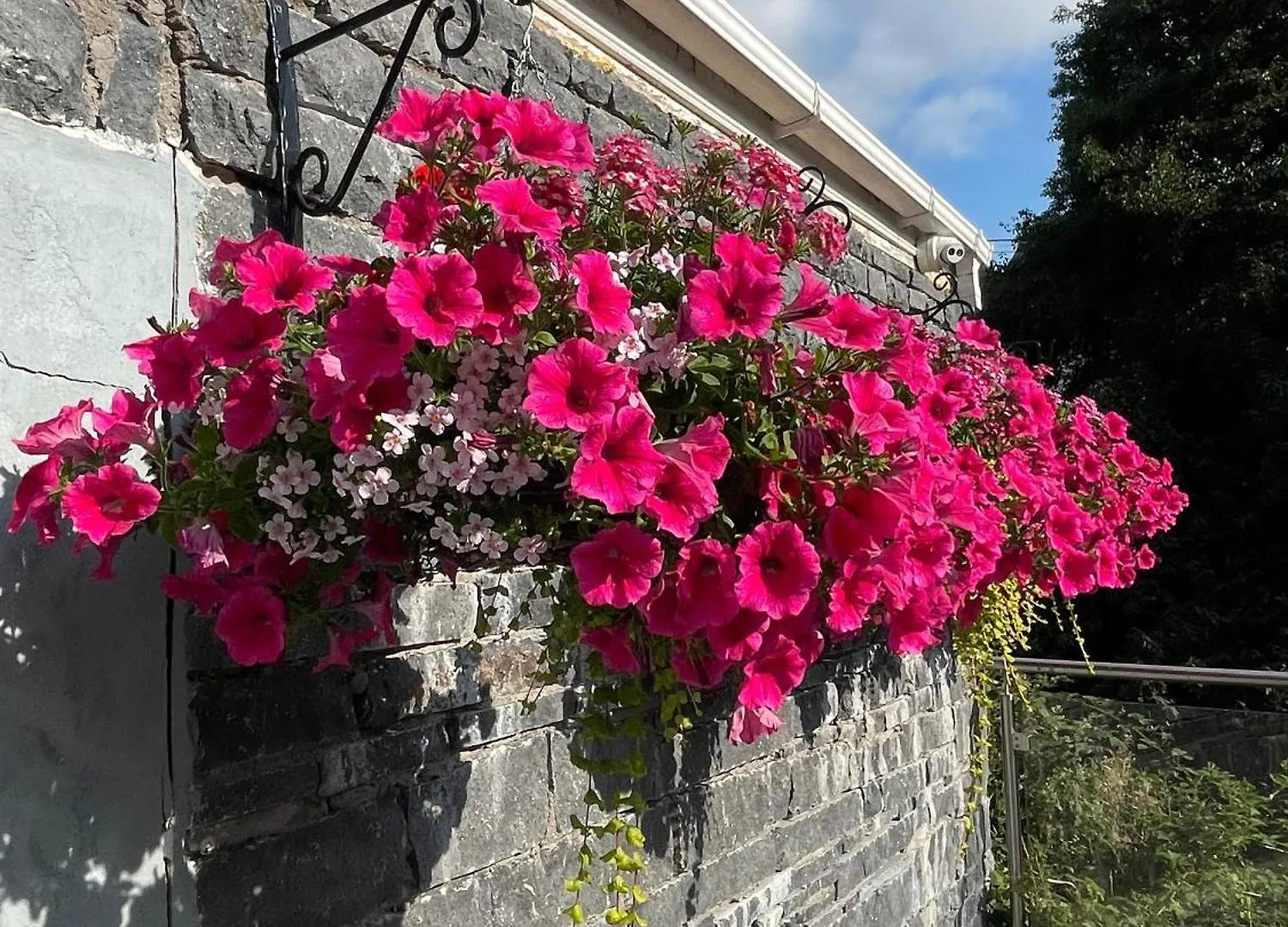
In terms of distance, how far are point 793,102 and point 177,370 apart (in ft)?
8.89

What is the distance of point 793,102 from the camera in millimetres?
3342

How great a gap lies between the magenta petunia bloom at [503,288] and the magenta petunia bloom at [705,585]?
12.1 inches

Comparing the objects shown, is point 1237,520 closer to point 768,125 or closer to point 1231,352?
point 1231,352

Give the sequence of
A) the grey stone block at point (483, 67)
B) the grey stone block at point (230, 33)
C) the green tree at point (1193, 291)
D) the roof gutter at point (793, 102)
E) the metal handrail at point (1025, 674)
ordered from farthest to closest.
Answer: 1. the green tree at point (1193, 291)
2. the metal handrail at point (1025, 674)
3. the roof gutter at point (793, 102)
4. the grey stone block at point (483, 67)
5. the grey stone block at point (230, 33)

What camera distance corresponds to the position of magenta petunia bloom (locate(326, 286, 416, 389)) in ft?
3.24

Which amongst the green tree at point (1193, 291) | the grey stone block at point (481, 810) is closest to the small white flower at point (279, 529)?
the grey stone block at point (481, 810)

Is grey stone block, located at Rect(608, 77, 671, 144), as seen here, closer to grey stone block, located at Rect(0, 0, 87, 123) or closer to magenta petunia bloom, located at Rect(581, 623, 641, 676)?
grey stone block, located at Rect(0, 0, 87, 123)

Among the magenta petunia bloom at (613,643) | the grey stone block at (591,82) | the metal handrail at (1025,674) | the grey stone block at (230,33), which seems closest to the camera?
the magenta petunia bloom at (613,643)

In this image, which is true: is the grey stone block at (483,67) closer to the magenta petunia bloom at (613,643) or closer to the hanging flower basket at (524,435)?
the hanging flower basket at (524,435)

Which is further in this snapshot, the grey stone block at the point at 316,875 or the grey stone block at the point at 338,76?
the grey stone block at the point at 338,76

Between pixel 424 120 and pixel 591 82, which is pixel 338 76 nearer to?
pixel 424 120

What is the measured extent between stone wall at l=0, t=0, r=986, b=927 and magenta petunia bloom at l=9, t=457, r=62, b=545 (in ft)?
0.44

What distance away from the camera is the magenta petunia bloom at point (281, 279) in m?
1.07

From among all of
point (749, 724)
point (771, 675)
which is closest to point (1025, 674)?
point (749, 724)
